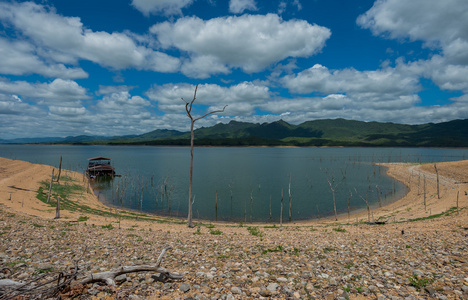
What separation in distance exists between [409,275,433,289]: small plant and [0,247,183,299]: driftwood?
26.4 feet

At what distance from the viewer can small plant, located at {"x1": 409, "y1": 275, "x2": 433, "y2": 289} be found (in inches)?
311

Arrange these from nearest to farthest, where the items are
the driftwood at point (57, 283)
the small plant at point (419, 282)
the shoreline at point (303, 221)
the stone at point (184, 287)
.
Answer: the driftwood at point (57, 283) → the stone at point (184, 287) → the small plant at point (419, 282) → the shoreline at point (303, 221)

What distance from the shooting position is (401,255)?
10875 mm

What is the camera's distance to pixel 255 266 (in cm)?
978

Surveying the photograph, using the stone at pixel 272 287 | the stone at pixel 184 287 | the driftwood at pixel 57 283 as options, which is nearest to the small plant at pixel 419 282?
the stone at pixel 272 287

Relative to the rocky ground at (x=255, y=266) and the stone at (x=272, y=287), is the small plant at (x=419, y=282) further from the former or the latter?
the stone at (x=272, y=287)

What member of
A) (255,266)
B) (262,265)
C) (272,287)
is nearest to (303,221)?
(262,265)

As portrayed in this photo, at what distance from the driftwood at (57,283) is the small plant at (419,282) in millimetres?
8037

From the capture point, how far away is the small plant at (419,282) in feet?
25.9

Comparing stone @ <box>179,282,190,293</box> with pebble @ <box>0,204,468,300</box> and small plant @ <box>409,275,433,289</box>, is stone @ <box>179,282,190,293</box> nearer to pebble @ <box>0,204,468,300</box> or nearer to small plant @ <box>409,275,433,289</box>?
pebble @ <box>0,204,468,300</box>

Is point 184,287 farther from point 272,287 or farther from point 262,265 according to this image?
point 262,265

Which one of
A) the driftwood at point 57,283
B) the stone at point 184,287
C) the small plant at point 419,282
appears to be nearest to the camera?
the driftwood at point 57,283

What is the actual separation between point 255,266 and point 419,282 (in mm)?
5762

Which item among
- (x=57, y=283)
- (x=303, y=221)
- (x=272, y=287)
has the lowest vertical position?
→ (x=303, y=221)
